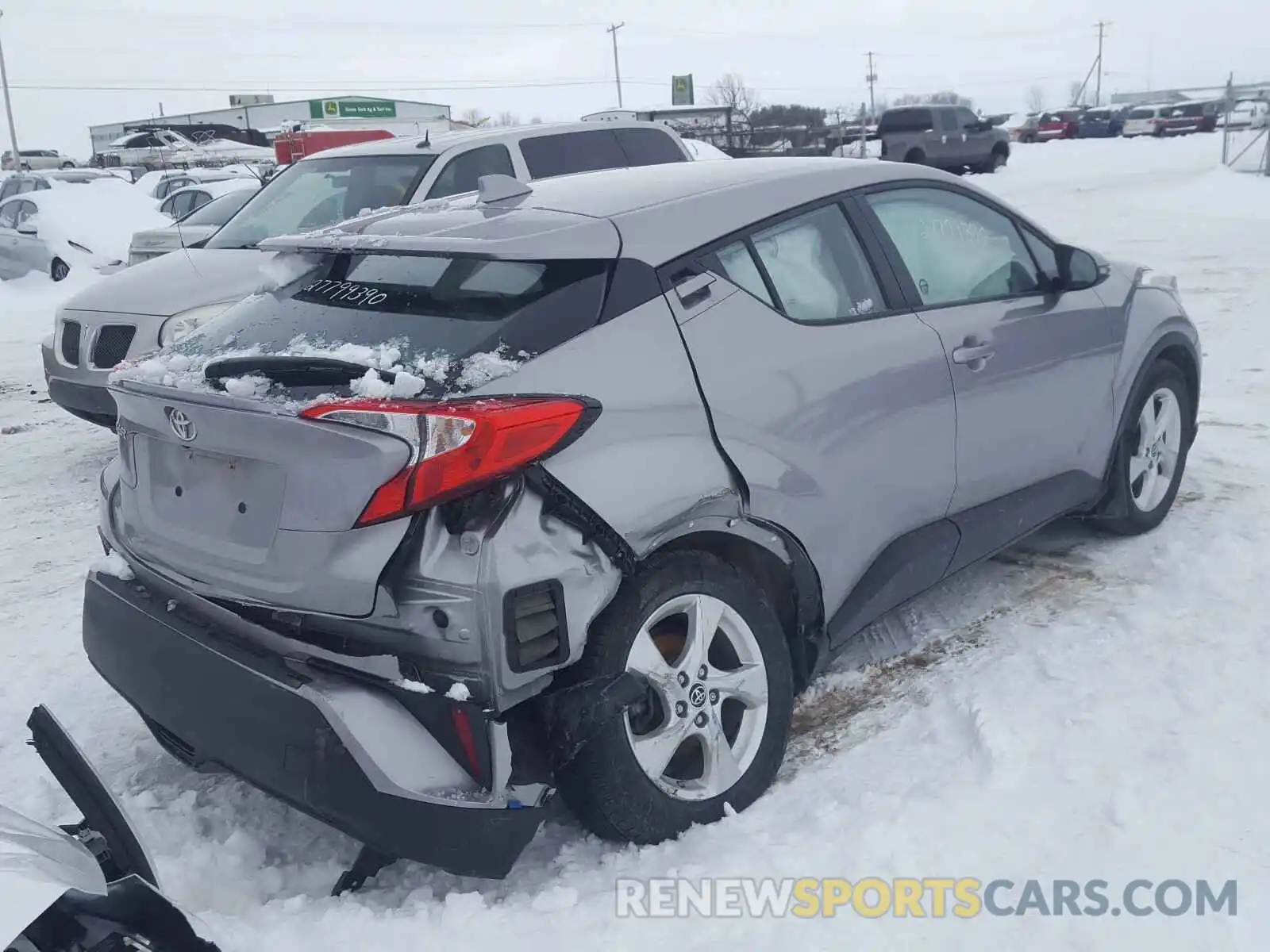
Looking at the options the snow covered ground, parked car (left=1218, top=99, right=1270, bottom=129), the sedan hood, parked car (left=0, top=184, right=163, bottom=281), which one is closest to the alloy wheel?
the snow covered ground

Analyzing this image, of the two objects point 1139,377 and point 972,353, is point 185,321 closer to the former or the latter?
point 972,353

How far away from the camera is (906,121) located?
1221 inches

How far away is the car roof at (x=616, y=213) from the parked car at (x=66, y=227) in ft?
39.0

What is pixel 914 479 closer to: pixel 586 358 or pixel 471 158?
pixel 586 358

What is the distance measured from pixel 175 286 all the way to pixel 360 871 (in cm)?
472

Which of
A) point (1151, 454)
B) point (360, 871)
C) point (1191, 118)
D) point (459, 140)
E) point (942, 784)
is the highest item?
point (459, 140)

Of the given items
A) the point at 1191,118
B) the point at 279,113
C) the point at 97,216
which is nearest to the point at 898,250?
the point at 97,216

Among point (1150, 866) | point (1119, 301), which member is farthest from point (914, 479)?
point (1119, 301)

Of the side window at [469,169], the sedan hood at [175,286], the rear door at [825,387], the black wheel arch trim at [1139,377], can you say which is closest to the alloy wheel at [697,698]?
the rear door at [825,387]

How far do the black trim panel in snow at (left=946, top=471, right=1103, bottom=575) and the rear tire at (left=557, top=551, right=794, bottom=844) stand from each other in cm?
102

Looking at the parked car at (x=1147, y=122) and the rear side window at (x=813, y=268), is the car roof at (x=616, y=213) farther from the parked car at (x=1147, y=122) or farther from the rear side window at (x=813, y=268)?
the parked car at (x=1147, y=122)

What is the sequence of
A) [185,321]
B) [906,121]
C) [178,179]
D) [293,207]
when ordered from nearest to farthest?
1. [185,321]
2. [293,207]
3. [178,179]
4. [906,121]

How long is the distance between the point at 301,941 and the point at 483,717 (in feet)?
2.19

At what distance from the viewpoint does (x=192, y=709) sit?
2.73 m
